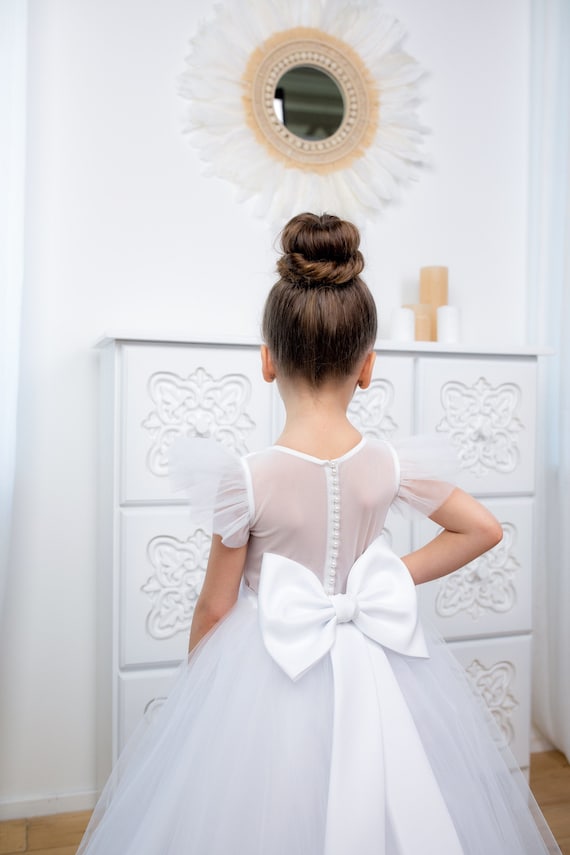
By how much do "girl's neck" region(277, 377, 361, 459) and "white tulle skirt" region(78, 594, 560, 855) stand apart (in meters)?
0.25

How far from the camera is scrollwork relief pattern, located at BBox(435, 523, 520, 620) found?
6.67 feet

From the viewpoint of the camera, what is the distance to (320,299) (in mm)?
1121

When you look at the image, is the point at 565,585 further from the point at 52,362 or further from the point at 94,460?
the point at 52,362

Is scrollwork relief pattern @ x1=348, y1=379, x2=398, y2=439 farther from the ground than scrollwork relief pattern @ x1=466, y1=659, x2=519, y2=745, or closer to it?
farther from the ground

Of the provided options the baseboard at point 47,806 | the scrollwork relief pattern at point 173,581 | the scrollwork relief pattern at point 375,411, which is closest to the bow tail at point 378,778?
the scrollwork relief pattern at point 173,581

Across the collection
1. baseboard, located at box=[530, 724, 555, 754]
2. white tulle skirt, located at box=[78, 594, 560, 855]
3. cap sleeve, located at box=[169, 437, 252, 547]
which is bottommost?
baseboard, located at box=[530, 724, 555, 754]

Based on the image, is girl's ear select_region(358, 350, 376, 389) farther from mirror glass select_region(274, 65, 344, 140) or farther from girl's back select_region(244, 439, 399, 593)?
mirror glass select_region(274, 65, 344, 140)

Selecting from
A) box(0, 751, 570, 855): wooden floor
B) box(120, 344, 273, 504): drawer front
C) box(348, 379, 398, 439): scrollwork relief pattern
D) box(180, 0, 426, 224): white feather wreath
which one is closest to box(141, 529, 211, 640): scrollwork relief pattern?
box(120, 344, 273, 504): drawer front

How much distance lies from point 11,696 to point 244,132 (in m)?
1.65

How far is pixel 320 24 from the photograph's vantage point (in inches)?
88.9

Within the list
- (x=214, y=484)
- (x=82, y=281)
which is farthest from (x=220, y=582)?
(x=82, y=281)

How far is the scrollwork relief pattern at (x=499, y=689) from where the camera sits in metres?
2.06

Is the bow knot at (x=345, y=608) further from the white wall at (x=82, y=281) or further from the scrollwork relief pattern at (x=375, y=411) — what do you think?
the white wall at (x=82, y=281)

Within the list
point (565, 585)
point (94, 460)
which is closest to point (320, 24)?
point (94, 460)
